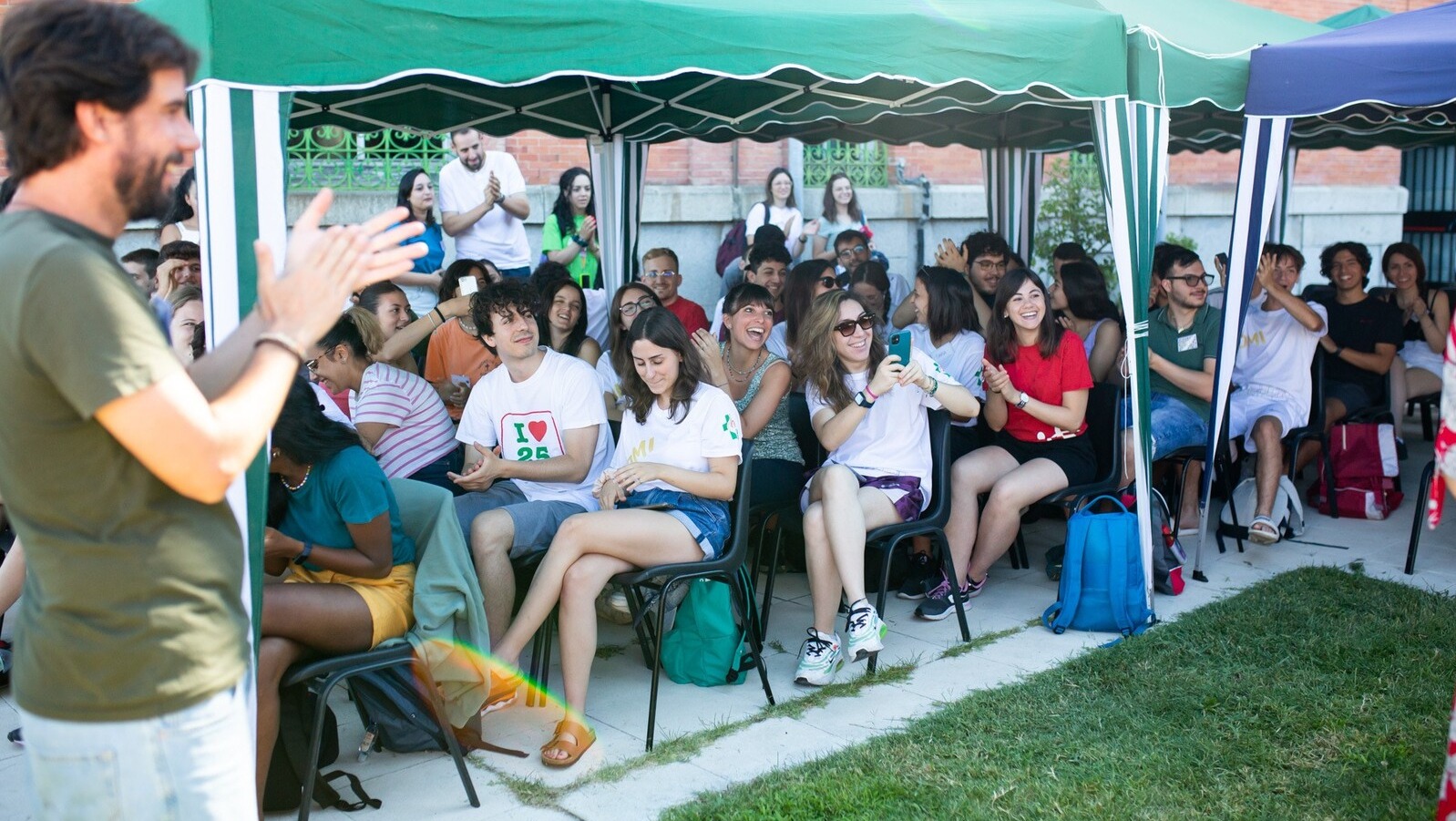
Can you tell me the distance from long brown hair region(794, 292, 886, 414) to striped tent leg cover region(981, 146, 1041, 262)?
4.69 meters

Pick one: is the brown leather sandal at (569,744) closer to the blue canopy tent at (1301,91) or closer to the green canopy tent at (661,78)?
the green canopy tent at (661,78)

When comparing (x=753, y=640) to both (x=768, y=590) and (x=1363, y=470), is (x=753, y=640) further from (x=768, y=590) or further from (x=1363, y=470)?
(x=1363, y=470)

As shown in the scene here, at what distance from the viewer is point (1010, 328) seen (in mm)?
4949

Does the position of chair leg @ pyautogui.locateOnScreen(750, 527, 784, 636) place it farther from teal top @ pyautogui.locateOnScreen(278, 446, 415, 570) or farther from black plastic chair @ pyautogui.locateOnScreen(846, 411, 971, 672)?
teal top @ pyautogui.locateOnScreen(278, 446, 415, 570)

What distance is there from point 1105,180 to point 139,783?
3.96 meters

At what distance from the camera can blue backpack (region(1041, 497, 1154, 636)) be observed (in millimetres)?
4379

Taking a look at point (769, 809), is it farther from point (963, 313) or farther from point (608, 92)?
point (608, 92)

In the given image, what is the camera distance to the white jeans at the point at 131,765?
1.58 meters

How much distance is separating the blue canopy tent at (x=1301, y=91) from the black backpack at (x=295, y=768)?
3625mm

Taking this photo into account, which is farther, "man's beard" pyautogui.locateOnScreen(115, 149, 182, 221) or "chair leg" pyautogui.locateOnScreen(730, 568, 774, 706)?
"chair leg" pyautogui.locateOnScreen(730, 568, 774, 706)

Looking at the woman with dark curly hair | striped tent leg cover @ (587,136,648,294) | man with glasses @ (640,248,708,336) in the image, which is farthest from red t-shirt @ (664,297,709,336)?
the woman with dark curly hair

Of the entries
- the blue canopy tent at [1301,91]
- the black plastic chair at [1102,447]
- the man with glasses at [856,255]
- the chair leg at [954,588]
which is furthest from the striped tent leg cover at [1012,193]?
the chair leg at [954,588]

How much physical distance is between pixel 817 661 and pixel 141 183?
9.44 feet

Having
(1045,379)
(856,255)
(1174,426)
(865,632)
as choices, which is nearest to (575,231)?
(856,255)
